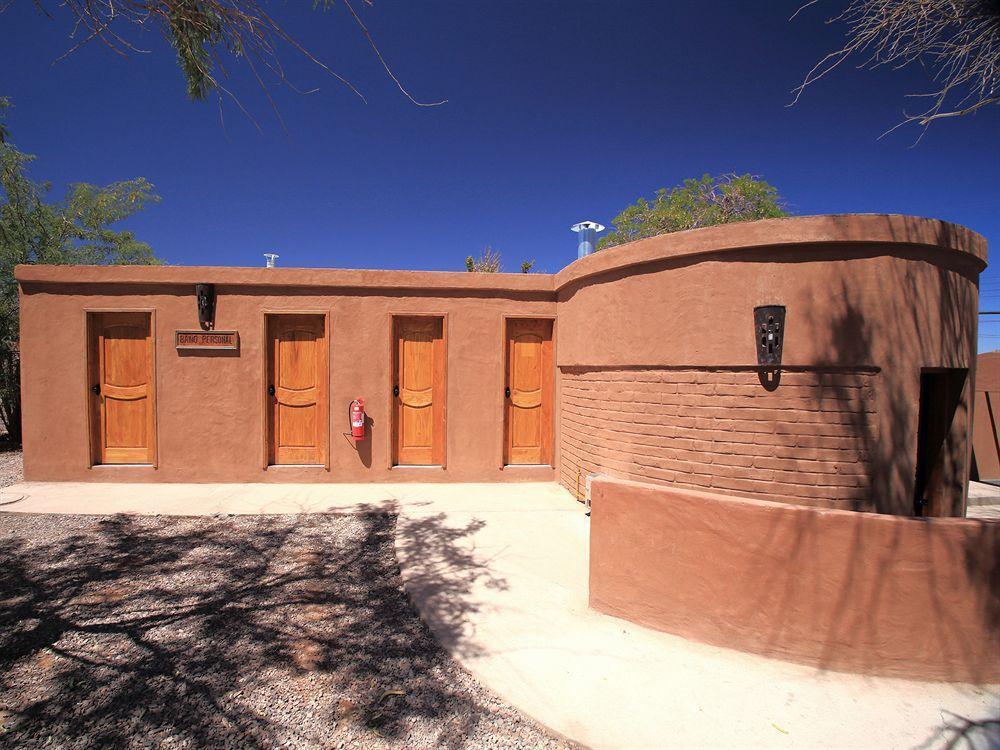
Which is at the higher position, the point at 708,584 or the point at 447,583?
the point at 708,584

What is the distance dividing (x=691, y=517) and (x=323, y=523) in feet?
12.0

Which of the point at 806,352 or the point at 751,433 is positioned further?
the point at 751,433

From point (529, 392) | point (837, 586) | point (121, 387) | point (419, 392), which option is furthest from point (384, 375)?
point (837, 586)

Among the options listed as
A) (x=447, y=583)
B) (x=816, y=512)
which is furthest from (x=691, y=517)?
(x=447, y=583)

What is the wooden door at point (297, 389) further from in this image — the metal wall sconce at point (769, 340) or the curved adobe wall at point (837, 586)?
the metal wall sconce at point (769, 340)

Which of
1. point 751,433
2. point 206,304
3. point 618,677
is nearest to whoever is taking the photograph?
point 618,677

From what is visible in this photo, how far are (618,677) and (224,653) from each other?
230cm

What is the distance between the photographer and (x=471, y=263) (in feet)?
61.0

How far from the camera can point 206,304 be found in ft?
18.3

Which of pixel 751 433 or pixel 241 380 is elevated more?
pixel 241 380

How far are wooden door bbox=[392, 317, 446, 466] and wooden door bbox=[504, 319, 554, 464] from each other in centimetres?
98

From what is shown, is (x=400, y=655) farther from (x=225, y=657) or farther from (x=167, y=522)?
(x=167, y=522)

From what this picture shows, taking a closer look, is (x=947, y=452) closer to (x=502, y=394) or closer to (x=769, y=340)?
(x=769, y=340)

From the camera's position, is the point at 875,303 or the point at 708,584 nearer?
the point at 708,584
